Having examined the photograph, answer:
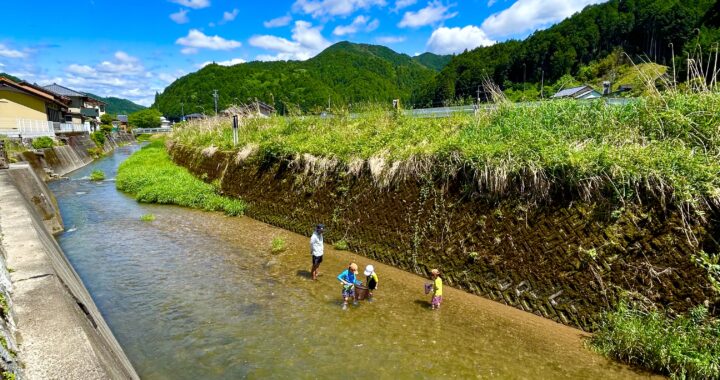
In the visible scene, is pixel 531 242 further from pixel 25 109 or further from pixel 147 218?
pixel 25 109

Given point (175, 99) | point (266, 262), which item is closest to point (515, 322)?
point (266, 262)

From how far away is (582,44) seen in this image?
97438 mm

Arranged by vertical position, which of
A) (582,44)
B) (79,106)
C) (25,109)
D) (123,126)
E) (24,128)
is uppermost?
(582,44)

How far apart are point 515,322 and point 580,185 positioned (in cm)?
288

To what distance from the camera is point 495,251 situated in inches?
323

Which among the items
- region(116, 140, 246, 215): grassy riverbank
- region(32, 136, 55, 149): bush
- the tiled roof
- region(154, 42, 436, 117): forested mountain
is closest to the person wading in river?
region(116, 140, 246, 215): grassy riverbank

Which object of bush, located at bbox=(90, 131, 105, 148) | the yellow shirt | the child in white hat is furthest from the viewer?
bush, located at bbox=(90, 131, 105, 148)

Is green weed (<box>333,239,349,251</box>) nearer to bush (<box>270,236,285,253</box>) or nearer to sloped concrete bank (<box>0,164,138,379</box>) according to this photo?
bush (<box>270,236,285,253</box>)

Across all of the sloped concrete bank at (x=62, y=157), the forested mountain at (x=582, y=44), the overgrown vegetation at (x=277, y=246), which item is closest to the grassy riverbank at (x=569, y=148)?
the overgrown vegetation at (x=277, y=246)

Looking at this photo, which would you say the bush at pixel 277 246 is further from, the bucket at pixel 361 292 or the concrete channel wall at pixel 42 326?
the concrete channel wall at pixel 42 326

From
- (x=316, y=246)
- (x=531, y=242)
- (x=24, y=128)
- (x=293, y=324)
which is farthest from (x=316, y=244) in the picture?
(x=24, y=128)

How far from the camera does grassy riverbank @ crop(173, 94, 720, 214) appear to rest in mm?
6617

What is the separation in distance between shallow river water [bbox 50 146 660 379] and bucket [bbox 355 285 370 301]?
0.25 metres

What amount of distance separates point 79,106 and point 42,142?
50061 millimetres
